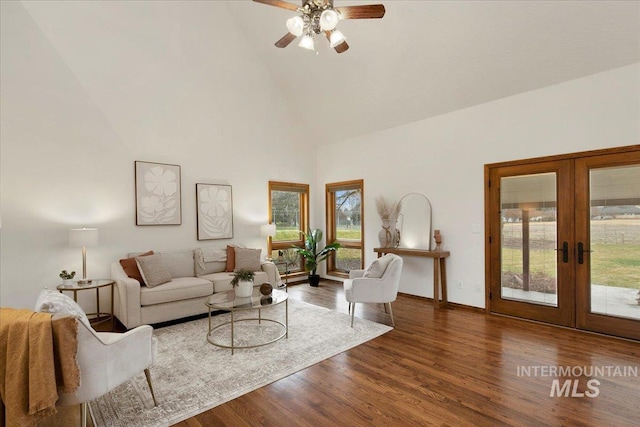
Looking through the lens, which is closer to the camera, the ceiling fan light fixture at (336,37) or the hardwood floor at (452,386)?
the hardwood floor at (452,386)

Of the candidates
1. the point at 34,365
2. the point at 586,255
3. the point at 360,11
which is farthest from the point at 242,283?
the point at 586,255

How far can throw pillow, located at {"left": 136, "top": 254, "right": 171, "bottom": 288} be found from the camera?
13.8ft

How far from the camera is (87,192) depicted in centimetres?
443

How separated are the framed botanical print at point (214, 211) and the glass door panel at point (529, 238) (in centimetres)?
449

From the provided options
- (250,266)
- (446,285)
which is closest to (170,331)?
(250,266)

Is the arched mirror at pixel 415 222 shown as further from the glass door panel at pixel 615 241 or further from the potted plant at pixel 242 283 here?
the potted plant at pixel 242 283

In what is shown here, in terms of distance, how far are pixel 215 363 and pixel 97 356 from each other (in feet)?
4.13

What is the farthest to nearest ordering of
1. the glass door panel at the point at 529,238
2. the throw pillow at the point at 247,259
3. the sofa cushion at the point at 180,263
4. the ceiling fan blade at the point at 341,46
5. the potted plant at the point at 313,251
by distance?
the potted plant at the point at 313,251 < the throw pillow at the point at 247,259 < the sofa cushion at the point at 180,263 < the glass door panel at the point at 529,238 < the ceiling fan blade at the point at 341,46

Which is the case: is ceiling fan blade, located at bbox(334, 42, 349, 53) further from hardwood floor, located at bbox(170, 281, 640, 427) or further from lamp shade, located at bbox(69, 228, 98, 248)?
lamp shade, located at bbox(69, 228, 98, 248)

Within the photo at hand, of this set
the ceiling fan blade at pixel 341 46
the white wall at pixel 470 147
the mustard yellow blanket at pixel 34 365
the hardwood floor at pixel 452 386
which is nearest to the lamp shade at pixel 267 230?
the white wall at pixel 470 147

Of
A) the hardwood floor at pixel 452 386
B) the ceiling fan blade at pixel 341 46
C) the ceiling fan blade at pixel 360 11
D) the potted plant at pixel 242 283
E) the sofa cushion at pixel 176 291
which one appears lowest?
the hardwood floor at pixel 452 386

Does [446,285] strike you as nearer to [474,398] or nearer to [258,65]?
[474,398]

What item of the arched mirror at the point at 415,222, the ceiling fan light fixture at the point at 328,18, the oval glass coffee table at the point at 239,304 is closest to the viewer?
the ceiling fan light fixture at the point at 328,18

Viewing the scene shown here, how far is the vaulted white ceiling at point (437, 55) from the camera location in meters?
3.40
